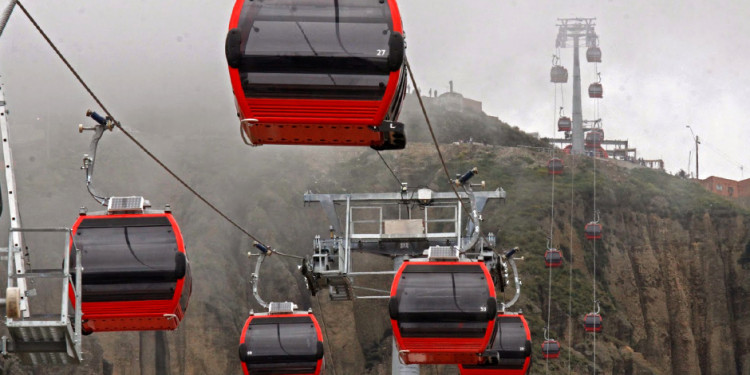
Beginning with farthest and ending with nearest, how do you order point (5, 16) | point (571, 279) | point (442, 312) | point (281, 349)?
point (571, 279)
point (281, 349)
point (442, 312)
point (5, 16)

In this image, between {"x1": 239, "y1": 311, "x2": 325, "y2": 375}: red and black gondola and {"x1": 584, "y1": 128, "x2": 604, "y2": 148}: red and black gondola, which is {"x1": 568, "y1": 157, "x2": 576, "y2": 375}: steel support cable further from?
{"x1": 239, "y1": 311, "x2": 325, "y2": 375}: red and black gondola

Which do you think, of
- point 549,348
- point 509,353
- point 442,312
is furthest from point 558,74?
point 442,312

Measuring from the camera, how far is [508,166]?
238ft

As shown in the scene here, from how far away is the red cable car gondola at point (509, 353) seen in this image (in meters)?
24.5

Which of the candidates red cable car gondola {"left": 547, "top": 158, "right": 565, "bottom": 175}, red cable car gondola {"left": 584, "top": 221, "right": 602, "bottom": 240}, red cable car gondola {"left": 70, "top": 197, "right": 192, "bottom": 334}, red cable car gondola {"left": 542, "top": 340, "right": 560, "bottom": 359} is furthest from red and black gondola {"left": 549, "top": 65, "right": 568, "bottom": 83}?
red cable car gondola {"left": 70, "top": 197, "right": 192, "bottom": 334}

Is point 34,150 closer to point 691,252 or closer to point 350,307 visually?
point 350,307

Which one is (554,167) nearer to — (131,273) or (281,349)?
(281,349)

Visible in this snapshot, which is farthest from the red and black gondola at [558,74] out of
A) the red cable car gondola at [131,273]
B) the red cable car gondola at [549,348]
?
the red cable car gondola at [131,273]

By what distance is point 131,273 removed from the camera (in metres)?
15.8

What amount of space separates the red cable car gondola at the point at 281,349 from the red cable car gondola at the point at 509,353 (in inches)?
131

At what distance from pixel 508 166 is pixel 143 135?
66.7ft

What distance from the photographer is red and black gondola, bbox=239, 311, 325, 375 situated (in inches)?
873

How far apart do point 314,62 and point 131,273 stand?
5934 millimetres

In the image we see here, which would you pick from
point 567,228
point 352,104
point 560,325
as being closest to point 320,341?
point 352,104
